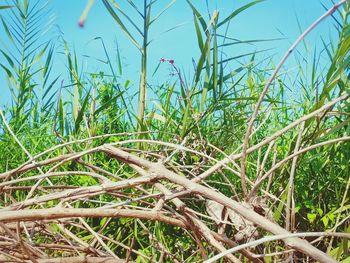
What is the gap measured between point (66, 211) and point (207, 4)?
4.51ft

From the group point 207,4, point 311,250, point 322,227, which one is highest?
point 207,4

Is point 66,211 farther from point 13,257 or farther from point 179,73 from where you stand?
point 179,73

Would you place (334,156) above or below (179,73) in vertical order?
below

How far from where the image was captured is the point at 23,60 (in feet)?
11.2

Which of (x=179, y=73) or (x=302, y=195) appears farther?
(x=179, y=73)

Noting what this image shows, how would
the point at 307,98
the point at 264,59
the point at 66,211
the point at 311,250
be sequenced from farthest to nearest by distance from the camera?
the point at 264,59 → the point at 307,98 → the point at 66,211 → the point at 311,250

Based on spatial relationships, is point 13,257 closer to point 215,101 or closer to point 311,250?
point 311,250

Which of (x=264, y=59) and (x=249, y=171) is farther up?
(x=264, y=59)

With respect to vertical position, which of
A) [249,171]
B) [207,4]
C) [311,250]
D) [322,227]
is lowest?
Result: [322,227]

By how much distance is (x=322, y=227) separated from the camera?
2070 mm

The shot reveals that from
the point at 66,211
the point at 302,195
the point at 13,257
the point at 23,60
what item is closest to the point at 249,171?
the point at 302,195

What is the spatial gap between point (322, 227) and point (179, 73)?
72cm

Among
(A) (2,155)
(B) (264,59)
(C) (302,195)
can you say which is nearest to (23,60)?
(A) (2,155)

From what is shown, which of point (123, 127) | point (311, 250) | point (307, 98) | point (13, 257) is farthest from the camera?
point (123, 127)
